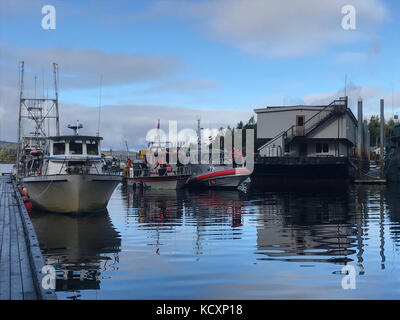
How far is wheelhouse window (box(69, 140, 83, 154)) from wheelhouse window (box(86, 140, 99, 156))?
40 centimetres

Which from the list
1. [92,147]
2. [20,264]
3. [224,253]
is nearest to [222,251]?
[224,253]

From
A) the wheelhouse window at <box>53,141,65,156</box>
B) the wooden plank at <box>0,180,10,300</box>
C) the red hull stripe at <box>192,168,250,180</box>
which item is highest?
the wheelhouse window at <box>53,141,65,156</box>

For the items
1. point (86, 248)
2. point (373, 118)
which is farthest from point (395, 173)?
point (373, 118)

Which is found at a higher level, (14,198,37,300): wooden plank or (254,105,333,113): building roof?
(254,105,333,113): building roof

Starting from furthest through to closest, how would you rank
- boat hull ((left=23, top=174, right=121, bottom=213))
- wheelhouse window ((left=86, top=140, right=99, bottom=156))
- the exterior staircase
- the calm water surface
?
the exterior staircase, wheelhouse window ((left=86, top=140, right=99, bottom=156)), boat hull ((left=23, top=174, right=121, bottom=213)), the calm water surface

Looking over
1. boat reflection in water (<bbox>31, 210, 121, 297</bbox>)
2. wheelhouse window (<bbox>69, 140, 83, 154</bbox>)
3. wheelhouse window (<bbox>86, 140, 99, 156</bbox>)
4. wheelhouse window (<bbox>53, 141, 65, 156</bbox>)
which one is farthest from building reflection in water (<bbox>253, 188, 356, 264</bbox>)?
wheelhouse window (<bbox>53, 141, 65, 156</bbox>)

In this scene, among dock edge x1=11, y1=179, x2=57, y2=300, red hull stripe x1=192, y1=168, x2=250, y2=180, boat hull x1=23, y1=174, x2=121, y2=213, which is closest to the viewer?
dock edge x1=11, y1=179, x2=57, y2=300

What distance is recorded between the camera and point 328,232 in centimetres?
1770

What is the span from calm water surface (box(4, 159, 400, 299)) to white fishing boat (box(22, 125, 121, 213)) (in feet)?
2.79

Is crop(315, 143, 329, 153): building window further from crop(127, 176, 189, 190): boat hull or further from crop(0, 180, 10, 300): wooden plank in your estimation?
crop(0, 180, 10, 300): wooden plank

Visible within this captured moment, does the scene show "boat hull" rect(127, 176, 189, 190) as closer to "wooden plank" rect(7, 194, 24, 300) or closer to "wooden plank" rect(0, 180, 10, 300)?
"wooden plank" rect(0, 180, 10, 300)

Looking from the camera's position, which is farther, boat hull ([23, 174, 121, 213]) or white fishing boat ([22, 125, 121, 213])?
white fishing boat ([22, 125, 121, 213])

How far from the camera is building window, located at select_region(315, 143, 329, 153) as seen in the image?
6184cm
